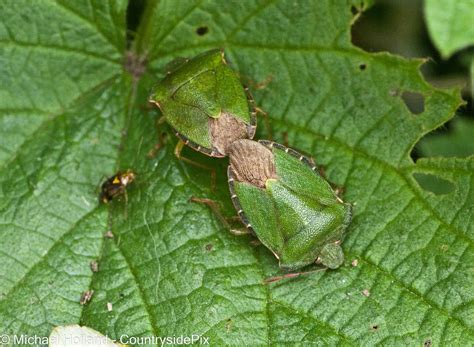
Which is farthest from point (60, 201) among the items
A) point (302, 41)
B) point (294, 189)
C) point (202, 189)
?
point (302, 41)

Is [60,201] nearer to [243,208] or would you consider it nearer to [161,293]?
[161,293]

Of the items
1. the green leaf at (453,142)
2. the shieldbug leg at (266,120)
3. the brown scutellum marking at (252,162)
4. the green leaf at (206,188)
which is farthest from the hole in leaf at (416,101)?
the brown scutellum marking at (252,162)

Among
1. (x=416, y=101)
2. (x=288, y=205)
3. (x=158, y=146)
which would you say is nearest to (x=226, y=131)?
(x=158, y=146)

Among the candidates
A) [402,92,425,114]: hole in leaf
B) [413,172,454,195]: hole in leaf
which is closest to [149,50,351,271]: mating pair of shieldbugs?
[413,172,454,195]: hole in leaf

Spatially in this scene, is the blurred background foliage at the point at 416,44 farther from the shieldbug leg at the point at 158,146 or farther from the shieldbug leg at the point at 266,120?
the shieldbug leg at the point at 158,146

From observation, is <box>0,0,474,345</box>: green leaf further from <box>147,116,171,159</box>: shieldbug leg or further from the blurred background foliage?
the blurred background foliage

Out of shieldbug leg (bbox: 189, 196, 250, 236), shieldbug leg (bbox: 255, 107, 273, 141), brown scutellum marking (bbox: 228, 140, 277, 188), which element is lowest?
shieldbug leg (bbox: 189, 196, 250, 236)
